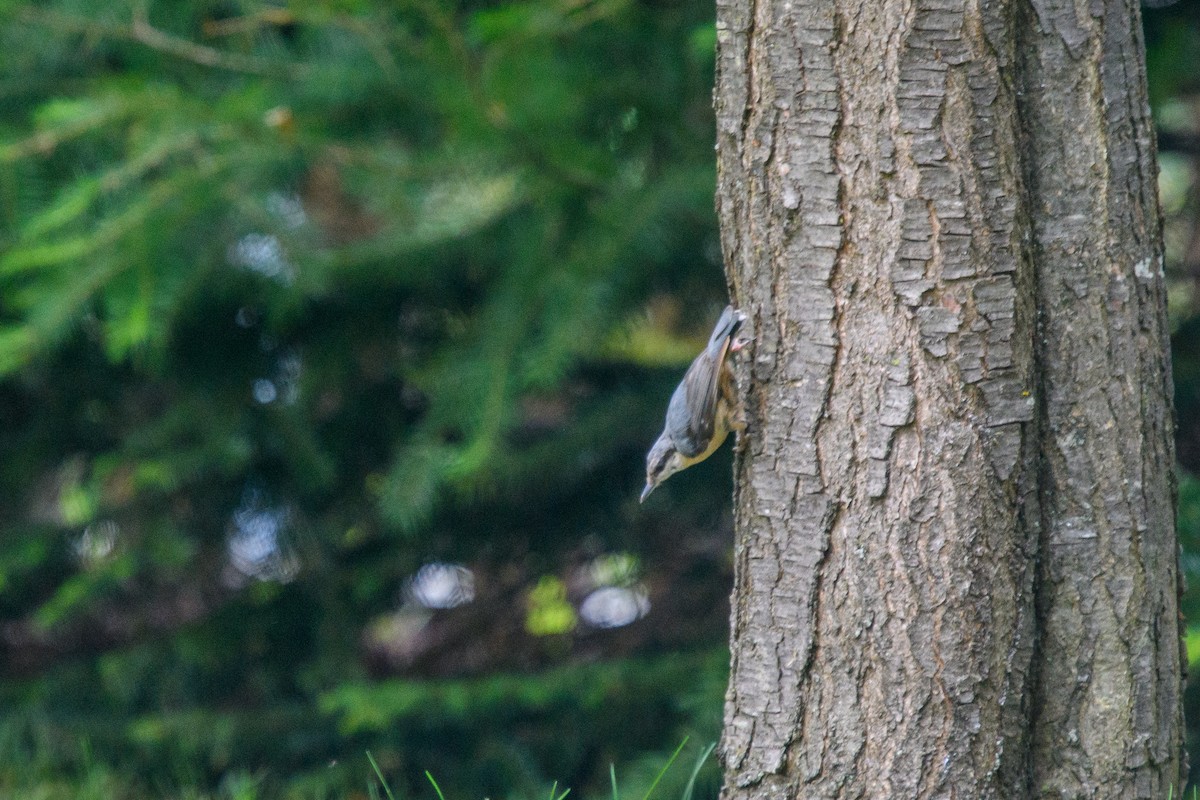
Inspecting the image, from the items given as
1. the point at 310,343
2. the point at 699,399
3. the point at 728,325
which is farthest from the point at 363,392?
the point at 728,325

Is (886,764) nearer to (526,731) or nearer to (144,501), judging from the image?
(526,731)

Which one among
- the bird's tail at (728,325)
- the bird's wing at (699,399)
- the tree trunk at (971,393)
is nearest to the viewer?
the tree trunk at (971,393)

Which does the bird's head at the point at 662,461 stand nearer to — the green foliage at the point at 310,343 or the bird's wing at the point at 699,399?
the bird's wing at the point at 699,399

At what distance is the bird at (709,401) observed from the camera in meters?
1.92

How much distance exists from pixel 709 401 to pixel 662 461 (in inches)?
19.4

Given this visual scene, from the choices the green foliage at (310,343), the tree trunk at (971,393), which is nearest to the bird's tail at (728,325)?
the tree trunk at (971,393)

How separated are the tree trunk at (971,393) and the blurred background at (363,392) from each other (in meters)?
0.57

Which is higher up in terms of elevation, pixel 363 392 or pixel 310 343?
pixel 310 343

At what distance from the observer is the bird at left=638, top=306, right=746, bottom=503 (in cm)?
192

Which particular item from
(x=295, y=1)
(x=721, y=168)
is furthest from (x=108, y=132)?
(x=721, y=168)

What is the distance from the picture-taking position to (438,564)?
3.52 m

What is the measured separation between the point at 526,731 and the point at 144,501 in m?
1.41

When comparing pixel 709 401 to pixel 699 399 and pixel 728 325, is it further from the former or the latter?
pixel 728 325

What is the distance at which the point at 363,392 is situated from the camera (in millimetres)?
3383
